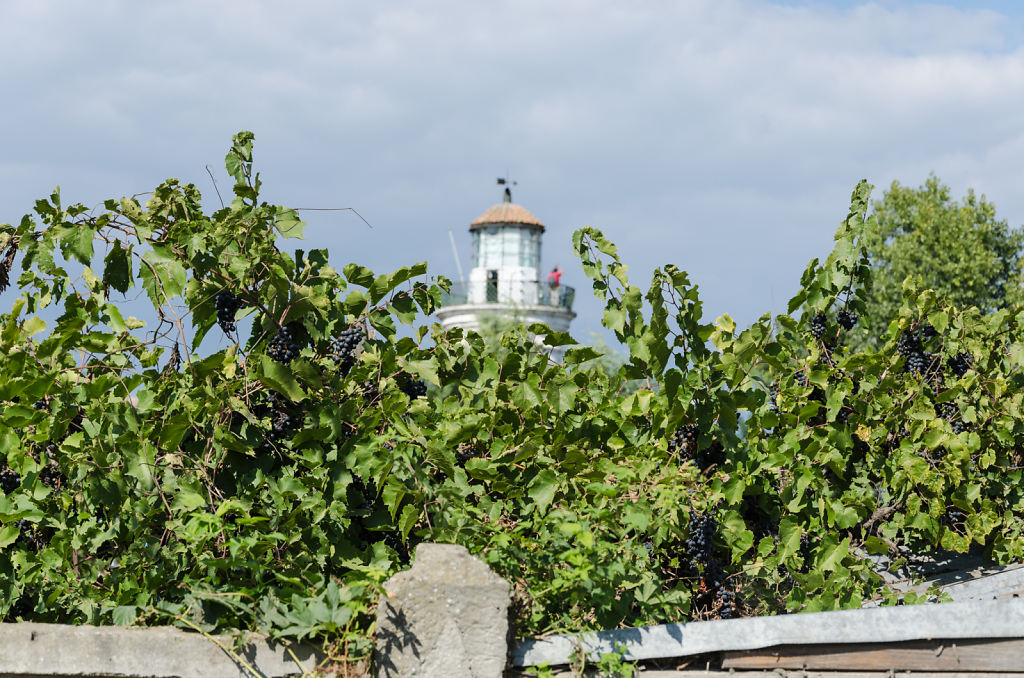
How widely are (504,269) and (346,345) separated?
145 ft

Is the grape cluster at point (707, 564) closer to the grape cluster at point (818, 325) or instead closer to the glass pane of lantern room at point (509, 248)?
the grape cluster at point (818, 325)

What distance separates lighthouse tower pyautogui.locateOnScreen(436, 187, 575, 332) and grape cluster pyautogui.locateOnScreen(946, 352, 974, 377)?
40773 millimetres

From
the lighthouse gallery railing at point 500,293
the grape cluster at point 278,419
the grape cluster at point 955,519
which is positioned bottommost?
the grape cluster at point 955,519

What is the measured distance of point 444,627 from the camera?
343 cm

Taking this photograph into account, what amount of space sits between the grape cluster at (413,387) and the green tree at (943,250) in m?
26.5

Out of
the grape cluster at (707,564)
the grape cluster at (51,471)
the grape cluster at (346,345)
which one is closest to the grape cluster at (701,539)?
the grape cluster at (707,564)

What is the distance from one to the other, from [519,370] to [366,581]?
51.9 inches

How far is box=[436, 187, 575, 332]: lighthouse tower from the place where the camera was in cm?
4812

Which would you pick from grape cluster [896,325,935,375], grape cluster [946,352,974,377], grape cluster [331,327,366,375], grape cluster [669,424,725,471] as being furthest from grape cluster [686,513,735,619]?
grape cluster [946,352,974,377]

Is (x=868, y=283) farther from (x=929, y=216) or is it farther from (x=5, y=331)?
(x=929, y=216)

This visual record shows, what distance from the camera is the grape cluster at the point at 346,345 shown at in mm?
4234

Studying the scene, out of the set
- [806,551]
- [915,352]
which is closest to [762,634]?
[806,551]

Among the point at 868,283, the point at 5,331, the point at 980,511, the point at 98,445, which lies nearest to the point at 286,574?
the point at 98,445

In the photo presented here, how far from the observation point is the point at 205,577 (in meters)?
3.90
